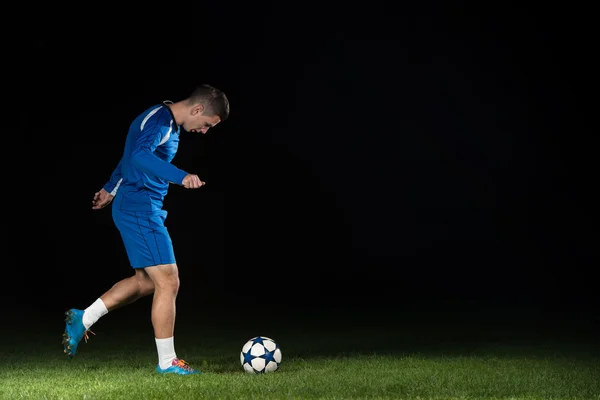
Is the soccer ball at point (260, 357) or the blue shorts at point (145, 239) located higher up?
the blue shorts at point (145, 239)

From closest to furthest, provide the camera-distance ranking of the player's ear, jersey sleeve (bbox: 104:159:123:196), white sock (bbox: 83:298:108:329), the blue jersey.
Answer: the blue jersey
the player's ear
white sock (bbox: 83:298:108:329)
jersey sleeve (bbox: 104:159:123:196)

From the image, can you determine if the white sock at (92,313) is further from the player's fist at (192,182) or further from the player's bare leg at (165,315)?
the player's fist at (192,182)

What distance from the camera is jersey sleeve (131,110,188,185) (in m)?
3.84

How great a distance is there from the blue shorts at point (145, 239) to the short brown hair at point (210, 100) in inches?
23.9

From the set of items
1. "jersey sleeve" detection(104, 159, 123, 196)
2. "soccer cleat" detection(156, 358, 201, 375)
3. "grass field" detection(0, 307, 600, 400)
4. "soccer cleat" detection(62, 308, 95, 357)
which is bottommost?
"grass field" detection(0, 307, 600, 400)

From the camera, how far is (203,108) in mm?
4223

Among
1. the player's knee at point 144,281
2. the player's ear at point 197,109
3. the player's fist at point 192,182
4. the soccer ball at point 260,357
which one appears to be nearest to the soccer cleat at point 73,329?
the player's knee at point 144,281

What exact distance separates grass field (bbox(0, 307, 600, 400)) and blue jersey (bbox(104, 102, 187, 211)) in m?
0.89

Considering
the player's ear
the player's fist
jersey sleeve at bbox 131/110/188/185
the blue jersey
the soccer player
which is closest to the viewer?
the player's fist

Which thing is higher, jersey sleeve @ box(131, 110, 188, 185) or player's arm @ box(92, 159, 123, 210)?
jersey sleeve @ box(131, 110, 188, 185)

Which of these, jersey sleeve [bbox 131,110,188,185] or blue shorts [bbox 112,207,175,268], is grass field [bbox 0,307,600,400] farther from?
jersey sleeve [bbox 131,110,188,185]

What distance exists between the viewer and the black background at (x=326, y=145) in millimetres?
11859

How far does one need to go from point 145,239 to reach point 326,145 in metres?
9.17

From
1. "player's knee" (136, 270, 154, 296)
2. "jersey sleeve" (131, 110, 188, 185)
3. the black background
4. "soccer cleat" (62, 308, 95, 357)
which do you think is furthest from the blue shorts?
the black background
